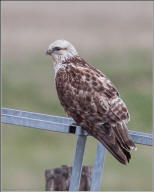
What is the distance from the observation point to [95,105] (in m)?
6.97

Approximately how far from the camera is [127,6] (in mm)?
25672

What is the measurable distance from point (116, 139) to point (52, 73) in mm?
11890

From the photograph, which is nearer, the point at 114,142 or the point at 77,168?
the point at 77,168

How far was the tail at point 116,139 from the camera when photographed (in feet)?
21.4

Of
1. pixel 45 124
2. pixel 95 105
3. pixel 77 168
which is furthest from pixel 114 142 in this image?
pixel 45 124

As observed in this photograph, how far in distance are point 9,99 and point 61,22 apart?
6142 millimetres

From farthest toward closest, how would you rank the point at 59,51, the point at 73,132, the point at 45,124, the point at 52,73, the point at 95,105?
the point at 52,73 → the point at 59,51 → the point at 95,105 → the point at 73,132 → the point at 45,124

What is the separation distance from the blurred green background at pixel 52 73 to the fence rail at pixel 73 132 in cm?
580

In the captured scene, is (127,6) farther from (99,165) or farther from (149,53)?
(99,165)

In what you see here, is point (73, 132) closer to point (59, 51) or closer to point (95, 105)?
point (95, 105)

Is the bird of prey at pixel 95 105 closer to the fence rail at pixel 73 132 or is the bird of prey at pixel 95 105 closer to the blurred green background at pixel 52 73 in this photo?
the fence rail at pixel 73 132

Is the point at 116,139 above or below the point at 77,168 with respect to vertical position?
above

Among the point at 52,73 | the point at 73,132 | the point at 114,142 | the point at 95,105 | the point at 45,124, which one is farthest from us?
the point at 52,73

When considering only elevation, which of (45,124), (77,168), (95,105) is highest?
(95,105)
